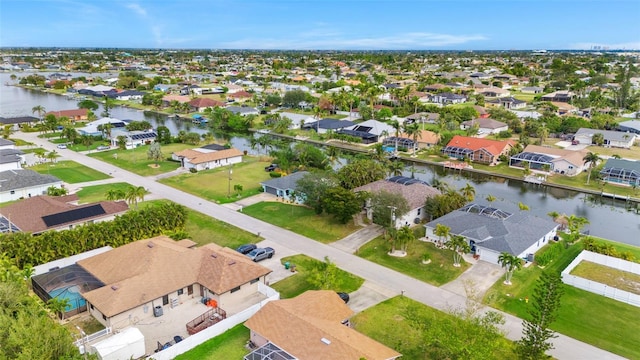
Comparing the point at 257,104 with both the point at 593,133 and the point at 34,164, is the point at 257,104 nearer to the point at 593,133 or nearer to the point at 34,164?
the point at 34,164

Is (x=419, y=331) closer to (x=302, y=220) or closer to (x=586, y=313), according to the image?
(x=586, y=313)

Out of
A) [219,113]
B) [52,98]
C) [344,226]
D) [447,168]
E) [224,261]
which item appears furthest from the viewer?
[52,98]

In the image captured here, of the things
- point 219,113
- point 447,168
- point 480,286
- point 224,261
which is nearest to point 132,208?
point 224,261

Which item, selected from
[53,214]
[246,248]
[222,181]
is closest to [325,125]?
[222,181]

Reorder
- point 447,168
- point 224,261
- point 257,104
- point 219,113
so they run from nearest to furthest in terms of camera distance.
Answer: point 224,261, point 447,168, point 219,113, point 257,104

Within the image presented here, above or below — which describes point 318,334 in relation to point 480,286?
above
